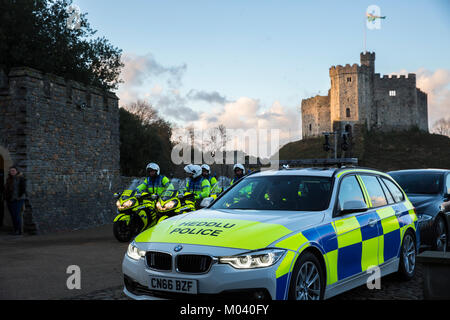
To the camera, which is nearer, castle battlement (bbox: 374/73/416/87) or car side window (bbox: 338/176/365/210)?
car side window (bbox: 338/176/365/210)

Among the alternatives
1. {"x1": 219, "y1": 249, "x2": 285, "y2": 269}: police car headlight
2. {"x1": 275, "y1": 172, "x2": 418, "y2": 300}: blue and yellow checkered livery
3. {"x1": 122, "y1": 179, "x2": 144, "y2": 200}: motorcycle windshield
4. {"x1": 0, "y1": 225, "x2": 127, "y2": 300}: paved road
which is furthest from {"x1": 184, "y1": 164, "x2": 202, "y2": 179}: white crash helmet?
{"x1": 219, "y1": 249, "x2": 285, "y2": 269}: police car headlight

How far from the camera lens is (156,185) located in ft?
41.9

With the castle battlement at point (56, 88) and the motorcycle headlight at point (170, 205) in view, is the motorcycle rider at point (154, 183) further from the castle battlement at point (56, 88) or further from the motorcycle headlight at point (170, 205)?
the castle battlement at point (56, 88)

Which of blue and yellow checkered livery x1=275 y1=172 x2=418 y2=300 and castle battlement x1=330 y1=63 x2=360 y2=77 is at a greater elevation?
castle battlement x1=330 y1=63 x2=360 y2=77

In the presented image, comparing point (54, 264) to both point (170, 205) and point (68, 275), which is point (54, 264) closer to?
point (68, 275)

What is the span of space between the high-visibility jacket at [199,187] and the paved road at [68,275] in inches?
80.4

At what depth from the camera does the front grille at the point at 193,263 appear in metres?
4.88

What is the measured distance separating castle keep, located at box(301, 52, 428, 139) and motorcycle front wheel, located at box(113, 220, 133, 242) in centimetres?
7049

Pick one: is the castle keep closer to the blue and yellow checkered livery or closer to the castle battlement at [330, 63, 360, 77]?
the castle battlement at [330, 63, 360, 77]

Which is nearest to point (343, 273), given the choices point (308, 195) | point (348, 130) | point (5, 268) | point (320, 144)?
point (308, 195)

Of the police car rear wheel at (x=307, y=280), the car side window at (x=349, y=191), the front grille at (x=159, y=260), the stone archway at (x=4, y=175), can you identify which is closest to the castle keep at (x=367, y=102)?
the stone archway at (x=4, y=175)

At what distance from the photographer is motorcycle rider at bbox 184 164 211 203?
497 inches

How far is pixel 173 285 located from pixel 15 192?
35.9 ft
